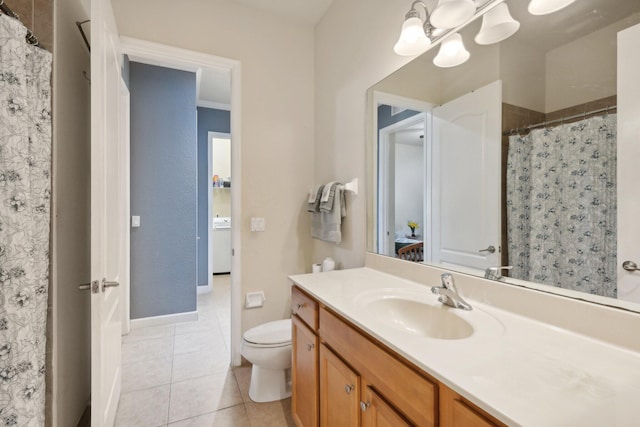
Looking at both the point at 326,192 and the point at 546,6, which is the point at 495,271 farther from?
the point at 326,192

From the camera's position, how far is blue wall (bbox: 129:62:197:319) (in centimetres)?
281

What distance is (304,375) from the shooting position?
54.9 inches

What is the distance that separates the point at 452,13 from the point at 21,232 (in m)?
1.81

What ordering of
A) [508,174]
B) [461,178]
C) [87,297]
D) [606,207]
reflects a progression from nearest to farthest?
1. [606,207]
2. [508,174]
3. [461,178]
4. [87,297]

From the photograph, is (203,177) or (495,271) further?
(203,177)

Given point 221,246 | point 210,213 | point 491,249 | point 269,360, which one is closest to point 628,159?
point 491,249

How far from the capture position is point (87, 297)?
5.69ft

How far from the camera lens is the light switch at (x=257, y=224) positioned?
7.49 feet

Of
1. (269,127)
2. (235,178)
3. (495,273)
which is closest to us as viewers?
(495,273)

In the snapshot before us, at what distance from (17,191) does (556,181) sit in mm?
1808

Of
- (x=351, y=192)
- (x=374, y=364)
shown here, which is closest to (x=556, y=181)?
(x=374, y=364)

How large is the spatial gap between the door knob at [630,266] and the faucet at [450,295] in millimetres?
433

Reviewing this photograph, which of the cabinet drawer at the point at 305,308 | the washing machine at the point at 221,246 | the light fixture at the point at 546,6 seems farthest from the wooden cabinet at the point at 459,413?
the washing machine at the point at 221,246

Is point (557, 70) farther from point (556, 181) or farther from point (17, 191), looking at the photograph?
point (17, 191)
